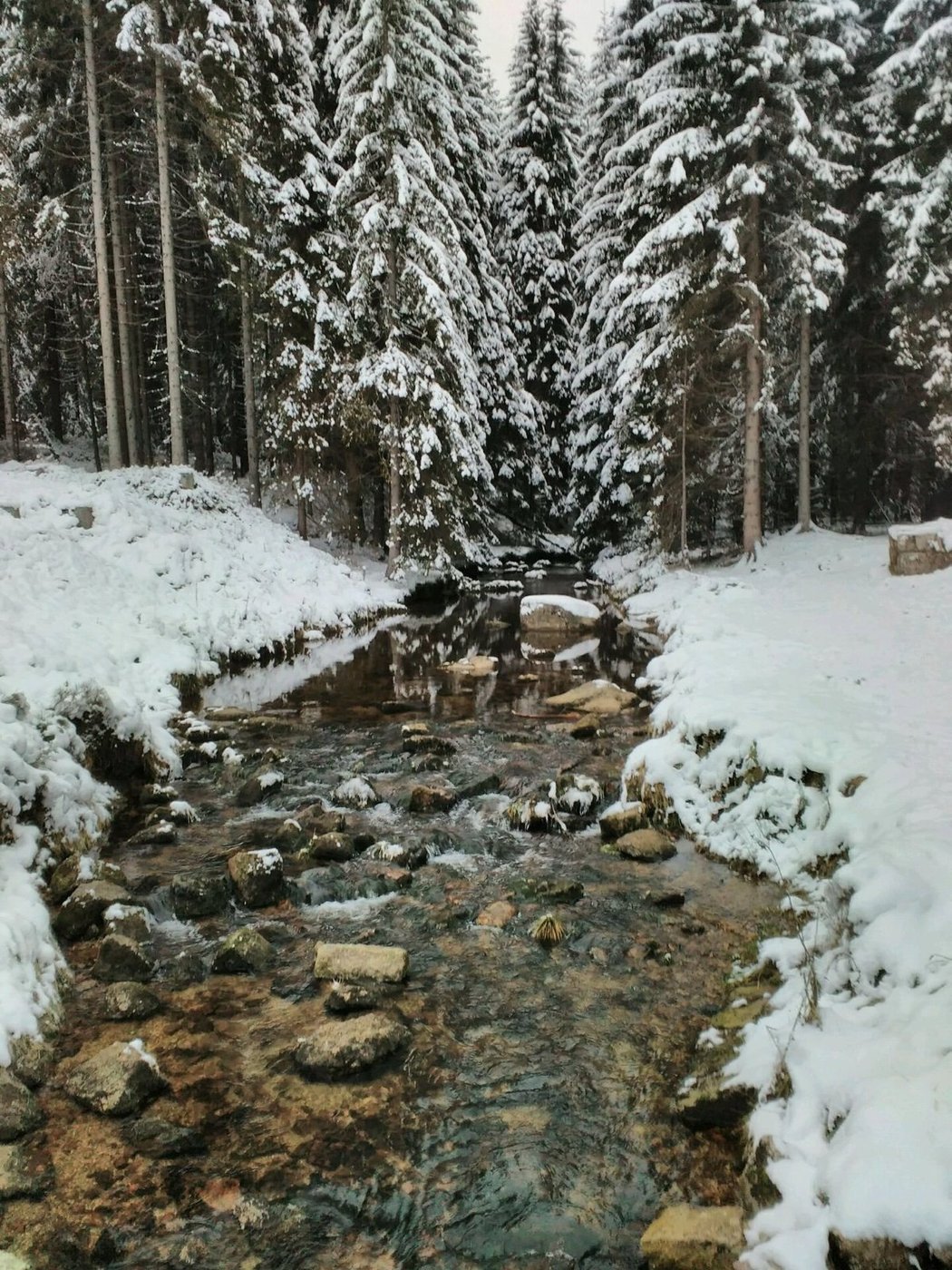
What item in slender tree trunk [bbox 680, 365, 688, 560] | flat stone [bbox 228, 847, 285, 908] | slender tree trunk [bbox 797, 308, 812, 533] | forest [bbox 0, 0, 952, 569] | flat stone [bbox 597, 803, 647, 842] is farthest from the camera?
slender tree trunk [bbox 797, 308, 812, 533]

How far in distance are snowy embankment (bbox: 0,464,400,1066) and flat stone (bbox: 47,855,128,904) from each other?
0.21m

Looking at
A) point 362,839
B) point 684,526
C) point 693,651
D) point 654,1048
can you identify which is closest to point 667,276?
point 684,526

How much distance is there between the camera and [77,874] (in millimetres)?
5781

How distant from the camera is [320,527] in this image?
934 inches

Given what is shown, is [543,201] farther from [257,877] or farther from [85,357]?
[257,877]

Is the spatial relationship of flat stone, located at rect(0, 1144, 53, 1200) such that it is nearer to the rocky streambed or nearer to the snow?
the rocky streambed

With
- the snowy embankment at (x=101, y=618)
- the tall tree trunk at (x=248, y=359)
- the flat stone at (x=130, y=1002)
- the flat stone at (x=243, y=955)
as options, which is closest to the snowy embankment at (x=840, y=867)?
the flat stone at (x=243, y=955)

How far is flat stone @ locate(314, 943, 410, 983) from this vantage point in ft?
16.2

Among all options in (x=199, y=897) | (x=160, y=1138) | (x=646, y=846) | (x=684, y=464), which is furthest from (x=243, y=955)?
(x=684, y=464)

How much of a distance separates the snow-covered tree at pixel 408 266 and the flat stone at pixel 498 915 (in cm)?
1511

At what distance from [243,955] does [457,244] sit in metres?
19.4

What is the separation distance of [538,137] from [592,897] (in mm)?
30354

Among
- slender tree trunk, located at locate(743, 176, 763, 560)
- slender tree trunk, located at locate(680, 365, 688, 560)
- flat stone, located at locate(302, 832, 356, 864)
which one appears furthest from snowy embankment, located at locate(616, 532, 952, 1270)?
slender tree trunk, located at locate(680, 365, 688, 560)

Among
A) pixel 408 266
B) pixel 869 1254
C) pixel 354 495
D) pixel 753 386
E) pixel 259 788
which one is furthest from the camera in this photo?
pixel 354 495
